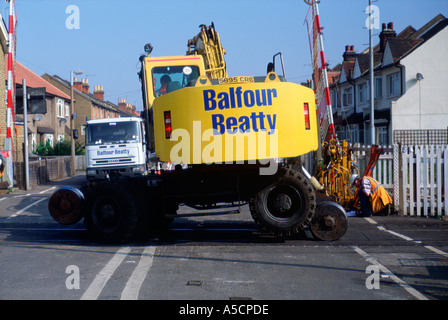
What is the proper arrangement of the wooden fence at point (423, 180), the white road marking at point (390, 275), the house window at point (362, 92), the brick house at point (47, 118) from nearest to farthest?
the white road marking at point (390, 275) → the wooden fence at point (423, 180) → the brick house at point (47, 118) → the house window at point (362, 92)

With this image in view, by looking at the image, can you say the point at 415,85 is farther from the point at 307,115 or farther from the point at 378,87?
the point at 307,115

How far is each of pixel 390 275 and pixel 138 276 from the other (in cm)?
305

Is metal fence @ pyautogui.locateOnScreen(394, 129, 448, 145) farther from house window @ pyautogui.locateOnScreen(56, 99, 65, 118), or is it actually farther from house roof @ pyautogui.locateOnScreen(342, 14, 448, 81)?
house window @ pyautogui.locateOnScreen(56, 99, 65, 118)

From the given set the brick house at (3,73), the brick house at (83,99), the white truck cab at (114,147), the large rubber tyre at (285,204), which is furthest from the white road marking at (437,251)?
the brick house at (83,99)

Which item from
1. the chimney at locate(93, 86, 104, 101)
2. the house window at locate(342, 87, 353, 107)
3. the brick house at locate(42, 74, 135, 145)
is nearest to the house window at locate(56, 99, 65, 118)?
the brick house at locate(42, 74, 135, 145)

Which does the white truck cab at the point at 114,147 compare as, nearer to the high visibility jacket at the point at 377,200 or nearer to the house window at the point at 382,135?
the high visibility jacket at the point at 377,200

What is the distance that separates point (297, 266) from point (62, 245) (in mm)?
4028

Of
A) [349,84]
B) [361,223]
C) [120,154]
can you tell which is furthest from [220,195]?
[349,84]

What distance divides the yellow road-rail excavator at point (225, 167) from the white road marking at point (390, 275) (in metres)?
0.94

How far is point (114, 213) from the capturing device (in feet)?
28.6

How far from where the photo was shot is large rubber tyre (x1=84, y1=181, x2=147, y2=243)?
8.59m

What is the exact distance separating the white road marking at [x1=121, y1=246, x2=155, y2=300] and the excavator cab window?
3.47 meters

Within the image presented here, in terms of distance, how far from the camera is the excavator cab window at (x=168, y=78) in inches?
403

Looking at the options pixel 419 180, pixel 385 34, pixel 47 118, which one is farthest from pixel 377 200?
pixel 47 118
